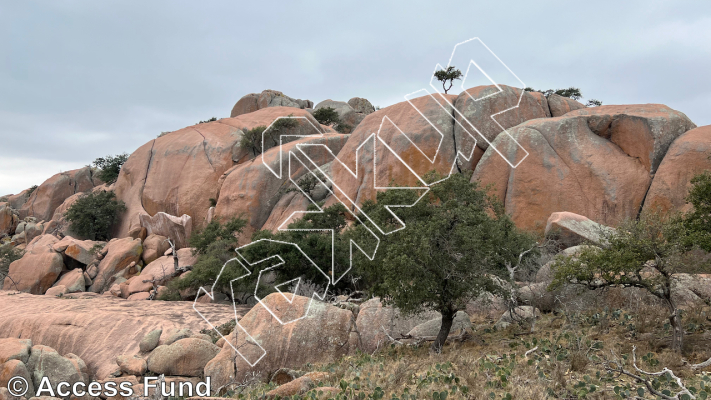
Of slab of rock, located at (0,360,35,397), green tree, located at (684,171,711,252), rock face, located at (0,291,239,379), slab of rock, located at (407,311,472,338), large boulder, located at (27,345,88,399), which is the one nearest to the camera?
green tree, located at (684,171,711,252)

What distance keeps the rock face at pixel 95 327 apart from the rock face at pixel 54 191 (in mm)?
38460

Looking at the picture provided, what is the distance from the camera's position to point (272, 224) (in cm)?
2853

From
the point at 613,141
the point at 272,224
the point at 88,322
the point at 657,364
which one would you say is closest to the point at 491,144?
the point at 613,141

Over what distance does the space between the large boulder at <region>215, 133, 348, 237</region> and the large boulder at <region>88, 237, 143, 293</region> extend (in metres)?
5.74

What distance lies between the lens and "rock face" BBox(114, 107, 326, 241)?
33.9 metres

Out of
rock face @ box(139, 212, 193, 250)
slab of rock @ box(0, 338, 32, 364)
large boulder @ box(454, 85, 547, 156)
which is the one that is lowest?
slab of rock @ box(0, 338, 32, 364)

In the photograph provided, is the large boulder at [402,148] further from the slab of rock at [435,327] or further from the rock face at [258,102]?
the rock face at [258,102]

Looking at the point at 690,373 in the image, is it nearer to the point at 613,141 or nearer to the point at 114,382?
the point at 114,382

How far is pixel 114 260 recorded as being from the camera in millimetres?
27609

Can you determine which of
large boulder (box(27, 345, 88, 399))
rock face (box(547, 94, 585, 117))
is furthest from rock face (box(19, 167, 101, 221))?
rock face (box(547, 94, 585, 117))

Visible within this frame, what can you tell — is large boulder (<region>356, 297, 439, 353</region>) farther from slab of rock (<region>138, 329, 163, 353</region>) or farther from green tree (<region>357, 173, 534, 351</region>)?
slab of rock (<region>138, 329, 163, 353</region>)

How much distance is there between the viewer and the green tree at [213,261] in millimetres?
19938

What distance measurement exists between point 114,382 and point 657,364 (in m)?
12.0

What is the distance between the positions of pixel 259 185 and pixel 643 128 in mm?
23392
